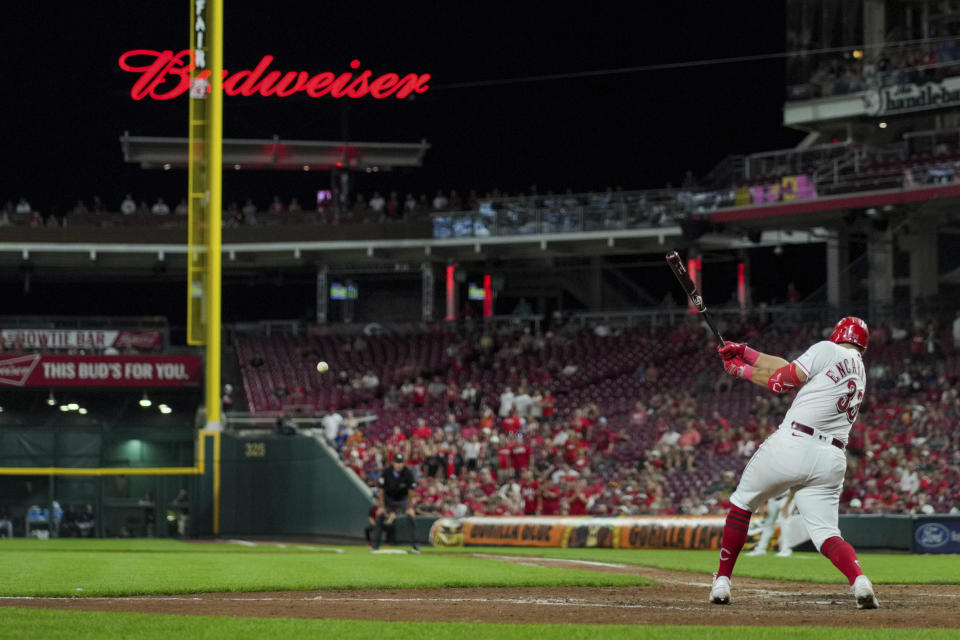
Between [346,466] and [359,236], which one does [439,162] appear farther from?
[346,466]

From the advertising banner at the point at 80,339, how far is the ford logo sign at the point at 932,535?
22586mm

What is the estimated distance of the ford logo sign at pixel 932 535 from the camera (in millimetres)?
18891

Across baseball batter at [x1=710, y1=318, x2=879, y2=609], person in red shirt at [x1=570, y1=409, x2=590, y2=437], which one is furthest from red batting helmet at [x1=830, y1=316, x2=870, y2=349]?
person in red shirt at [x1=570, y1=409, x2=590, y2=437]

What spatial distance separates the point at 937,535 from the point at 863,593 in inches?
465

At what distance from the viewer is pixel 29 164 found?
4497 centimetres

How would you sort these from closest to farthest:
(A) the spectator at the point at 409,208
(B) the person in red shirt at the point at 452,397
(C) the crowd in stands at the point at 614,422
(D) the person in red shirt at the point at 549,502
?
(C) the crowd in stands at the point at 614,422 < (D) the person in red shirt at the point at 549,502 < (B) the person in red shirt at the point at 452,397 < (A) the spectator at the point at 409,208

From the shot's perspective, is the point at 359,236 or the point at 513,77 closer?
the point at 359,236

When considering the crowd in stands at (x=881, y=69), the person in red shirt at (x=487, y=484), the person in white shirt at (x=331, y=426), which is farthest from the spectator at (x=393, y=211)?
the person in red shirt at (x=487, y=484)

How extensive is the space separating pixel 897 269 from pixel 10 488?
71.8 feet

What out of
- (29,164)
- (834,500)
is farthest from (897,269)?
(29,164)

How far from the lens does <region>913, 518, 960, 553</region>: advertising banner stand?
1881cm

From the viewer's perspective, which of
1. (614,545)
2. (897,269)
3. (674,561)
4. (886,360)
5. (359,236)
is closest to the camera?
(674,561)

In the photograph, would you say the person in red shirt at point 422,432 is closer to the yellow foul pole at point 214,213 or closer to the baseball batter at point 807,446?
the yellow foul pole at point 214,213

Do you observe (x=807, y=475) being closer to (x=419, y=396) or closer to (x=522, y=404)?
(x=522, y=404)
